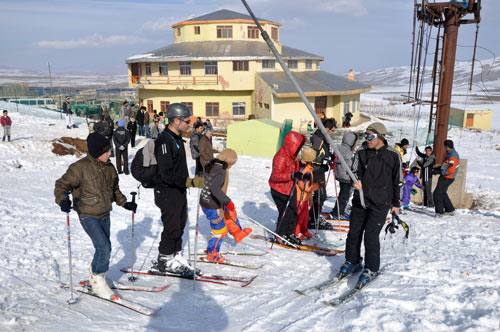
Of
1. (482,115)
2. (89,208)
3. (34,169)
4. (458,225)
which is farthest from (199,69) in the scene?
(89,208)

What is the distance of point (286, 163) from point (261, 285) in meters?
2.38

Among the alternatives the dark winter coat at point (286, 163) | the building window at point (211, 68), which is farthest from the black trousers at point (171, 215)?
the building window at point (211, 68)

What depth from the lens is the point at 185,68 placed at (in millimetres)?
35438

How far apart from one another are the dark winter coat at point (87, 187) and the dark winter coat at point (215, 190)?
64.5 inches

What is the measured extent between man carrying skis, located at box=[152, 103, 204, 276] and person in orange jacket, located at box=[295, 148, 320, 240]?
271 cm

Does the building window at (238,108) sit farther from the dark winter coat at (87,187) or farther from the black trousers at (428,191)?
the dark winter coat at (87,187)

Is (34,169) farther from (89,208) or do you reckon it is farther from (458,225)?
(458,225)

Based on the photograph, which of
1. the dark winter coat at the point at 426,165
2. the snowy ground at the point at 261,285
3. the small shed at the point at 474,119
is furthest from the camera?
the small shed at the point at 474,119

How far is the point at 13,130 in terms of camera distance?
840 inches

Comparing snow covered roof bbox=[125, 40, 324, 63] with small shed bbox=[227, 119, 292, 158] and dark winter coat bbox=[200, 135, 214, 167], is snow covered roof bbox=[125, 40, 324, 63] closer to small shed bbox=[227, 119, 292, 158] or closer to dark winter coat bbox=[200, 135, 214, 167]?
small shed bbox=[227, 119, 292, 158]

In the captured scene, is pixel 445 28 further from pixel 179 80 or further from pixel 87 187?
pixel 179 80

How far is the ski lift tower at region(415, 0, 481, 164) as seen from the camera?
11.6 meters

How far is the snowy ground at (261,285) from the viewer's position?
4.07m

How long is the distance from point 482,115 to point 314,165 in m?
35.2
